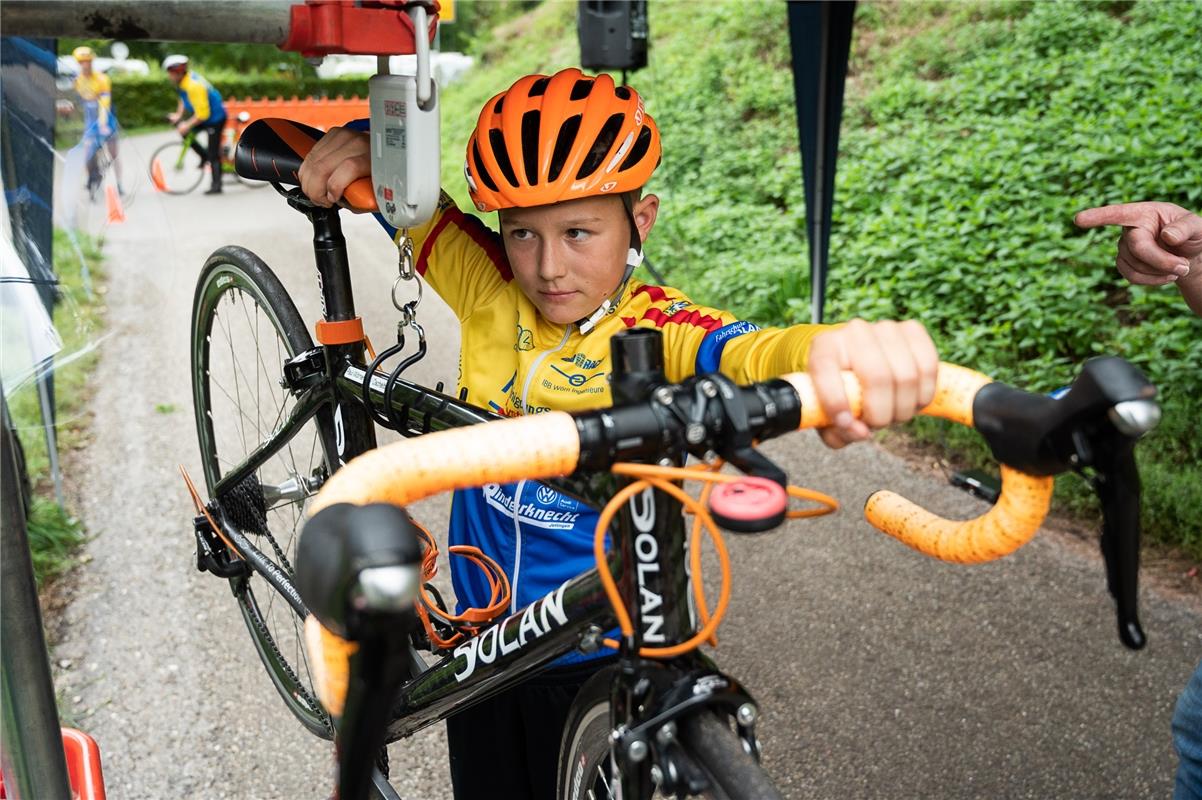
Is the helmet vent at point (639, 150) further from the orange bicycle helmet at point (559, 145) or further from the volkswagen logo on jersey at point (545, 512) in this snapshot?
the volkswagen logo on jersey at point (545, 512)

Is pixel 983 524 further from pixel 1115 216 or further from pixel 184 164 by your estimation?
pixel 184 164

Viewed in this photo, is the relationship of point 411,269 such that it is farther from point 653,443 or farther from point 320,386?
point 653,443

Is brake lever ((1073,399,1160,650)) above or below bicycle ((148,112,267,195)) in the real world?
below

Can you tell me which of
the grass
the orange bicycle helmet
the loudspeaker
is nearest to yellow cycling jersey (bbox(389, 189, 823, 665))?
the orange bicycle helmet

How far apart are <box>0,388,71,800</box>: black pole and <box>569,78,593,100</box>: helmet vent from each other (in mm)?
1061

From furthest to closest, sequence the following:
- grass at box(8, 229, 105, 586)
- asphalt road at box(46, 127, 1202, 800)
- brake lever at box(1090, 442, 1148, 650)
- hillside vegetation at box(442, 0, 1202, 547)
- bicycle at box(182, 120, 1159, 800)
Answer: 1. hillside vegetation at box(442, 0, 1202, 547)
2. asphalt road at box(46, 127, 1202, 800)
3. grass at box(8, 229, 105, 586)
4. brake lever at box(1090, 442, 1148, 650)
5. bicycle at box(182, 120, 1159, 800)

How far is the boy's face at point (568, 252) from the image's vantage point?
6.04 feet

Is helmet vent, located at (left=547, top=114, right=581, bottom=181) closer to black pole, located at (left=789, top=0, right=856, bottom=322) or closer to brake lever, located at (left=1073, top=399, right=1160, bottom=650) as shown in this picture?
brake lever, located at (left=1073, top=399, right=1160, bottom=650)

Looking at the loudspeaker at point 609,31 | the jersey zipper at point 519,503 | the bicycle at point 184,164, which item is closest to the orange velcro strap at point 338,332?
the jersey zipper at point 519,503

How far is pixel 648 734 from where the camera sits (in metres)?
1.26

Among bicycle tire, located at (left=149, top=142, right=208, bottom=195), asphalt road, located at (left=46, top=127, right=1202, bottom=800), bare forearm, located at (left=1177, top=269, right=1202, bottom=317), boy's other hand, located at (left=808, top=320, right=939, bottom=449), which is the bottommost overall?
asphalt road, located at (left=46, top=127, right=1202, bottom=800)

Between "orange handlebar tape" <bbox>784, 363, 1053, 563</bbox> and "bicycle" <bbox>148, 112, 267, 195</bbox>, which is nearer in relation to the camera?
"orange handlebar tape" <bbox>784, 363, 1053, 563</bbox>

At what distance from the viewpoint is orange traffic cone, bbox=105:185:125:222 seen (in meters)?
2.94

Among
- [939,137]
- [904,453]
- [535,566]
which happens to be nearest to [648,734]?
[535,566]
